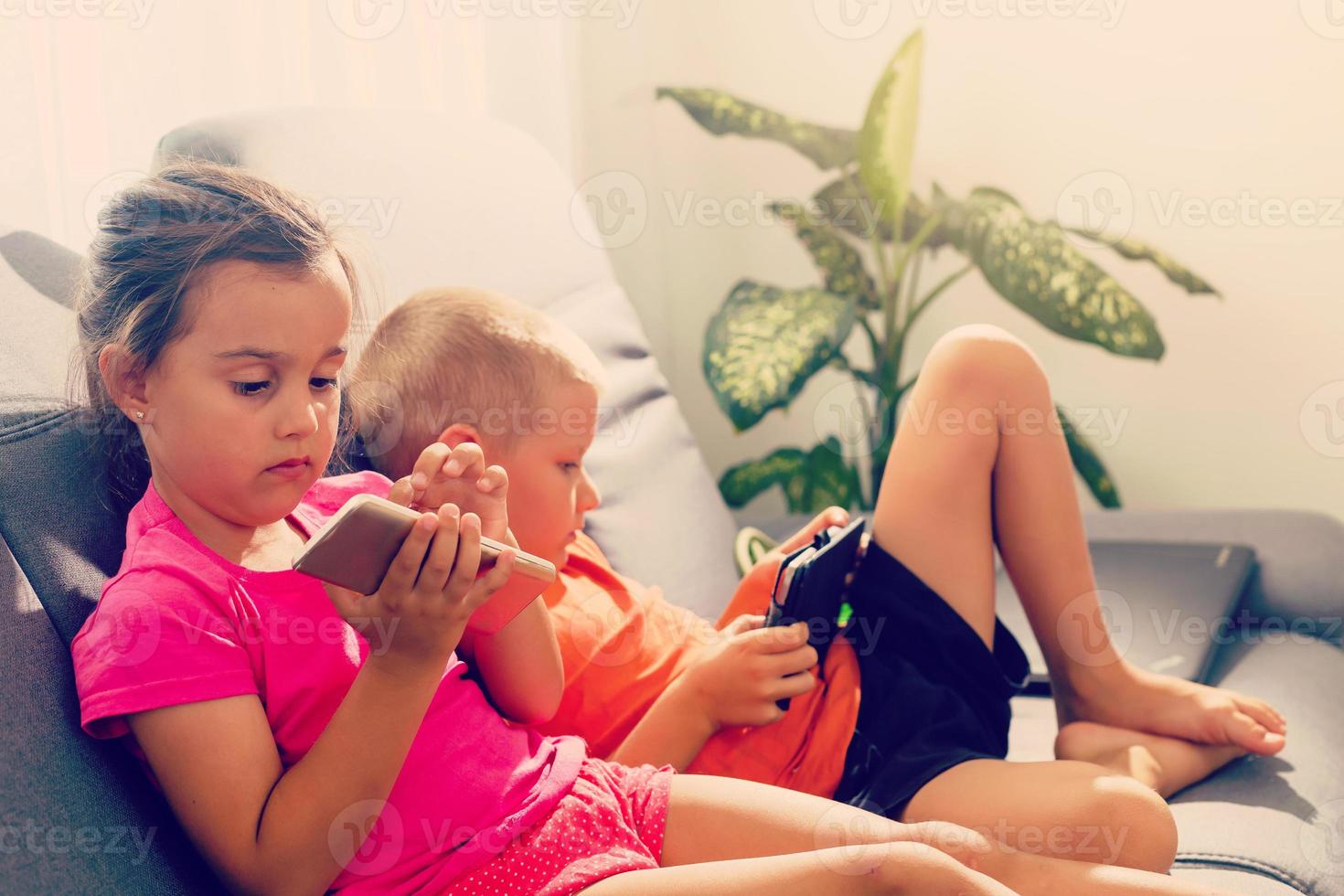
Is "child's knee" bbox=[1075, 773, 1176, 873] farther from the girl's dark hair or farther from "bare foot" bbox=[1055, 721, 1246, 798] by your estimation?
the girl's dark hair

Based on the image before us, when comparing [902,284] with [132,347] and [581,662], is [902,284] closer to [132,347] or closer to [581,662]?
[581,662]

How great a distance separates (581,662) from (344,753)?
0.35m

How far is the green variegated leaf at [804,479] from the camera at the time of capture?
214 centimetres

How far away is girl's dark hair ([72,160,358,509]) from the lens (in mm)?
777

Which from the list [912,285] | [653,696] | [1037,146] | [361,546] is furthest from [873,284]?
[361,546]

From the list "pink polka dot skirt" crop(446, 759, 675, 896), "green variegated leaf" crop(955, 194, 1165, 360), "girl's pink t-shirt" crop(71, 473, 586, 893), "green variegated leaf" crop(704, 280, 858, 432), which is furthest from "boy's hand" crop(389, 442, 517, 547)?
"green variegated leaf" crop(955, 194, 1165, 360)

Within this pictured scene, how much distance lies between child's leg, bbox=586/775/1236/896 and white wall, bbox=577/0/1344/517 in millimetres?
1555

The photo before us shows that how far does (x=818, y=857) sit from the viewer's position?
74cm

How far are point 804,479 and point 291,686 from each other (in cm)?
148

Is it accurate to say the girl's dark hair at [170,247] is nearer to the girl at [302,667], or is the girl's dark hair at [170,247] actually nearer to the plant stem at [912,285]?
the girl at [302,667]

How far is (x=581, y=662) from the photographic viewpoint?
1050 mm

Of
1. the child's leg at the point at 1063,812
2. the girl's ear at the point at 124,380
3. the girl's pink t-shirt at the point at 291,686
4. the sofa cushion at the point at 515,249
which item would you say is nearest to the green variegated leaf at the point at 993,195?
the sofa cushion at the point at 515,249

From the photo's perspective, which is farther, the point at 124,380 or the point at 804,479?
the point at 804,479

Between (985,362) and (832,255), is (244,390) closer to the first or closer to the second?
(985,362)
